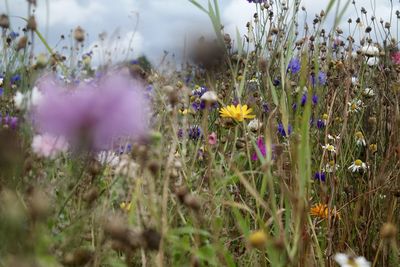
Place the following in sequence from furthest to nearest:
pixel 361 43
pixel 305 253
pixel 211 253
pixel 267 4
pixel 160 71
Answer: pixel 361 43, pixel 267 4, pixel 160 71, pixel 305 253, pixel 211 253

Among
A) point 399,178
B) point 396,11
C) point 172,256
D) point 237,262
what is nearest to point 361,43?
point 396,11

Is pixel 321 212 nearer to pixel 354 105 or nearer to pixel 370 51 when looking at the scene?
pixel 354 105

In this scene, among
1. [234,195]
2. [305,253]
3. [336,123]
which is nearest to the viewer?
[305,253]

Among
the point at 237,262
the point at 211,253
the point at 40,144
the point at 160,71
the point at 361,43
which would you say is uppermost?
the point at 361,43

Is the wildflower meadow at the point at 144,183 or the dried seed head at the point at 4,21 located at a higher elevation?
the dried seed head at the point at 4,21

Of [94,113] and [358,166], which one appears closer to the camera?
[94,113]

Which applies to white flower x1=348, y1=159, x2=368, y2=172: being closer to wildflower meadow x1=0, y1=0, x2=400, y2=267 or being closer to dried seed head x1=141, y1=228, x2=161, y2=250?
wildflower meadow x1=0, y1=0, x2=400, y2=267

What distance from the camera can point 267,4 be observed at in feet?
8.40

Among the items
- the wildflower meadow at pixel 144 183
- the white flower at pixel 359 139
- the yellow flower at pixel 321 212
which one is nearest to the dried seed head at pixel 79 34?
the wildflower meadow at pixel 144 183

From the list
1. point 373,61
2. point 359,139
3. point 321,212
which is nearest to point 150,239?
point 321,212

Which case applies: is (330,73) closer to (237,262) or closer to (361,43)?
(361,43)

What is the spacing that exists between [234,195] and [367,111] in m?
1.04

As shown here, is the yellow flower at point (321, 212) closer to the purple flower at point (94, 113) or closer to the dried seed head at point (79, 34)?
the dried seed head at point (79, 34)

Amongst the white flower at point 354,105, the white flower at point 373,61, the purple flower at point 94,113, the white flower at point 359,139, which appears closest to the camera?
the purple flower at point 94,113
